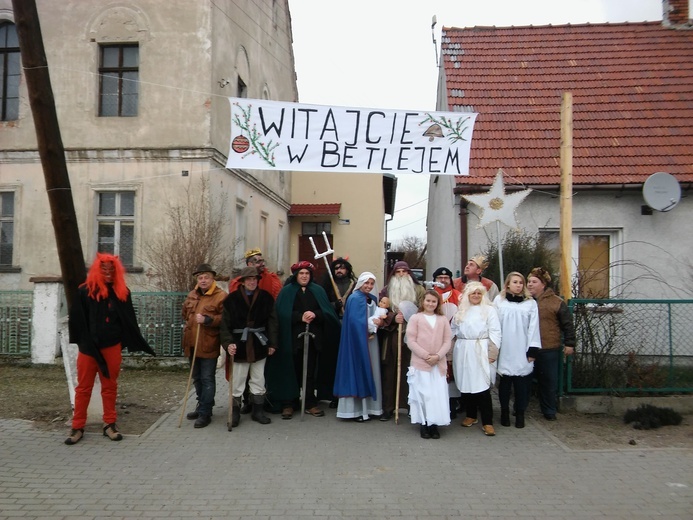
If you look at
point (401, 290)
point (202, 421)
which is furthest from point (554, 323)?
point (202, 421)

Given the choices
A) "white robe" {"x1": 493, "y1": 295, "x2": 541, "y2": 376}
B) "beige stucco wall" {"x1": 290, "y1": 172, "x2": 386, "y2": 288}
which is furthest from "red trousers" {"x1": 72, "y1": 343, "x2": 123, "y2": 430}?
"beige stucco wall" {"x1": 290, "y1": 172, "x2": 386, "y2": 288}

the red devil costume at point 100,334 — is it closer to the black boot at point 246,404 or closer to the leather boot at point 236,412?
the leather boot at point 236,412

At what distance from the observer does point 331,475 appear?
4926 millimetres

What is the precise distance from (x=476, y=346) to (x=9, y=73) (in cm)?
1350

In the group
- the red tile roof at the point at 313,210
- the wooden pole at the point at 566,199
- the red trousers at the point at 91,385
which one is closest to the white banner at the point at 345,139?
the wooden pole at the point at 566,199

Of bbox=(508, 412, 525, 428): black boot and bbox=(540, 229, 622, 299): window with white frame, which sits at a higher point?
bbox=(540, 229, 622, 299): window with white frame

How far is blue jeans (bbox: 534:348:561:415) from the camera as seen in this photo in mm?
6605

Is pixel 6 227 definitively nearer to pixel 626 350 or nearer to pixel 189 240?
pixel 189 240

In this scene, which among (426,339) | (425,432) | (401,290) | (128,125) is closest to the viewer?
(425,432)

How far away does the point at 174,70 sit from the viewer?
13062 millimetres

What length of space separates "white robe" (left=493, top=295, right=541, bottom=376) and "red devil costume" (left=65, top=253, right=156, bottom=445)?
4.00 metres

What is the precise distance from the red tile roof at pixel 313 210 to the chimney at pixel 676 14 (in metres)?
13.1

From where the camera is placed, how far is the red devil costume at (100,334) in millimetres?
5699

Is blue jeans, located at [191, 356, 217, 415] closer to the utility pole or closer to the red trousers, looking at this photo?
the red trousers
